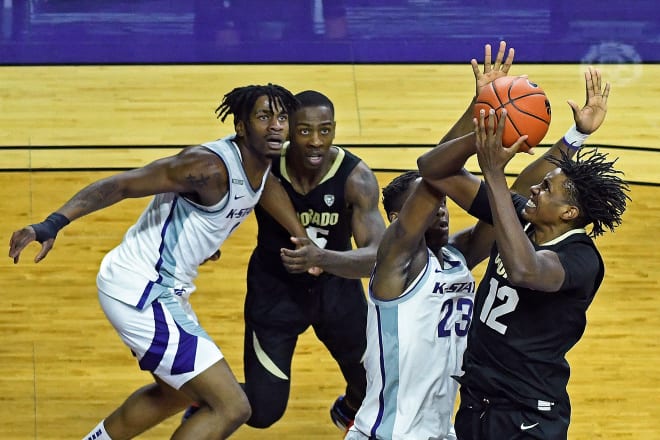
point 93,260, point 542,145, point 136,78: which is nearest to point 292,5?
point 136,78

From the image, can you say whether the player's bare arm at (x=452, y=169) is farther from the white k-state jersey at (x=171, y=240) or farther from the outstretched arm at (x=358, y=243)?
the white k-state jersey at (x=171, y=240)

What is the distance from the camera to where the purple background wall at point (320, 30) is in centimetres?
1121

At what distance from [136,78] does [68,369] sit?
4.65 m

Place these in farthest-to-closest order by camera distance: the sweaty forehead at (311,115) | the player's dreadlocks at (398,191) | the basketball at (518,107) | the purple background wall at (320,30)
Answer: the purple background wall at (320,30) < the sweaty forehead at (311,115) < the player's dreadlocks at (398,191) < the basketball at (518,107)

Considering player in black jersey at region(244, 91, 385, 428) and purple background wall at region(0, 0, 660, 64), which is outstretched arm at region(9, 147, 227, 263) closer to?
player in black jersey at region(244, 91, 385, 428)

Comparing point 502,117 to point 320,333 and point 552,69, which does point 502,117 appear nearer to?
point 320,333

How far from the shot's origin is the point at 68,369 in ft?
21.7

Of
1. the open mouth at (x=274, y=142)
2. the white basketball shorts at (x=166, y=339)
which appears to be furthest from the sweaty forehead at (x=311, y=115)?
the white basketball shorts at (x=166, y=339)

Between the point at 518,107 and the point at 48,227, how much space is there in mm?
2138

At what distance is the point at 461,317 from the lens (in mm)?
4461

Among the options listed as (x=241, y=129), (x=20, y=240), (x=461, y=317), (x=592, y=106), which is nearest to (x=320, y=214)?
(x=241, y=129)

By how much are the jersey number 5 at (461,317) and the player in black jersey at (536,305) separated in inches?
7.5

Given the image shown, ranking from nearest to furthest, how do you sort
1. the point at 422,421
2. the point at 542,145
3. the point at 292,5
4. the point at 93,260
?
1. the point at 422,421
2. the point at 93,260
3. the point at 542,145
4. the point at 292,5

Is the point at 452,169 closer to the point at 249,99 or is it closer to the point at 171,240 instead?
the point at 249,99
